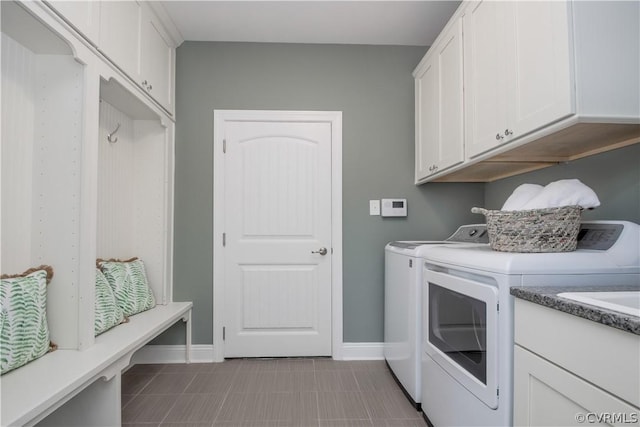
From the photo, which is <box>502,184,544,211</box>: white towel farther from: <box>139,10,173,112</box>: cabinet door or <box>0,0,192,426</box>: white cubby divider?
<box>139,10,173,112</box>: cabinet door

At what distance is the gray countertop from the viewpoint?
2.35 ft

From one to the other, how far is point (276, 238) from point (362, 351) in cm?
112

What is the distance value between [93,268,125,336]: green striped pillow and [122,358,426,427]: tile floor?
0.52 meters

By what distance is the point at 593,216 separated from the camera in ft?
5.33

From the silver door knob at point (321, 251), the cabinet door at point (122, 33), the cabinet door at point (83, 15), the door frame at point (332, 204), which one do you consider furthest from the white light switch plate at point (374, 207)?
the cabinet door at point (83, 15)

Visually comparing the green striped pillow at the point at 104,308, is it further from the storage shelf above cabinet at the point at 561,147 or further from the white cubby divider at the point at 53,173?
the storage shelf above cabinet at the point at 561,147

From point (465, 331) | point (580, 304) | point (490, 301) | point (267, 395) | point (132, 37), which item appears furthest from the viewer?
point (267, 395)

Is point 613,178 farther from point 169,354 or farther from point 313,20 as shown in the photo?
point 169,354

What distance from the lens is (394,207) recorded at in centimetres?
265

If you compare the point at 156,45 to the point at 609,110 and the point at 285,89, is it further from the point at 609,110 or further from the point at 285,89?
the point at 609,110

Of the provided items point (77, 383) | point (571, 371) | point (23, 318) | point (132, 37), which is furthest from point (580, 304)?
point (132, 37)

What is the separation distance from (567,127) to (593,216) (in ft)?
2.29

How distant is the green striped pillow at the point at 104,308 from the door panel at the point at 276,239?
2.66ft

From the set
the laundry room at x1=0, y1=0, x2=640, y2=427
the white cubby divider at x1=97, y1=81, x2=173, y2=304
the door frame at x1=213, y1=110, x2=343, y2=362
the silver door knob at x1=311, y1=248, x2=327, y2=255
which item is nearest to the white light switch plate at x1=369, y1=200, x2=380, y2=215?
the laundry room at x1=0, y1=0, x2=640, y2=427
